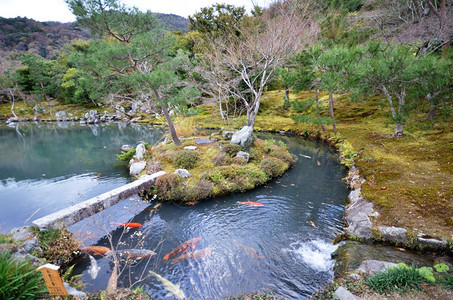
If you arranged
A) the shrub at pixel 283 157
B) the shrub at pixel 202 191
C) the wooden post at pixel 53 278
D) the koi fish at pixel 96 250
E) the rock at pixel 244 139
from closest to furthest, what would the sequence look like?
1. the wooden post at pixel 53 278
2. the koi fish at pixel 96 250
3. the shrub at pixel 202 191
4. the rock at pixel 244 139
5. the shrub at pixel 283 157

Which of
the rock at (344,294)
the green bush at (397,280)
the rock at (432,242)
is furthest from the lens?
the rock at (432,242)

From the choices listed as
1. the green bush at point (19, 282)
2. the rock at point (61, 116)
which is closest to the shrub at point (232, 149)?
the green bush at point (19, 282)

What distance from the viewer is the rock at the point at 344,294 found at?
3.03 metres

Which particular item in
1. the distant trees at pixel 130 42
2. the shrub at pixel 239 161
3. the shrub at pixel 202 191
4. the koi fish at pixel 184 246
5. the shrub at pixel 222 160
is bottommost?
the koi fish at pixel 184 246

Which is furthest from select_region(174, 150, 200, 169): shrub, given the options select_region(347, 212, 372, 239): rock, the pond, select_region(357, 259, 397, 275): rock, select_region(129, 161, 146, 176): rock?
select_region(357, 259, 397, 275): rock

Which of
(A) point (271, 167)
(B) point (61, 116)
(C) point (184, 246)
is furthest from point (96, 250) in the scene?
(B) point (61, 116)

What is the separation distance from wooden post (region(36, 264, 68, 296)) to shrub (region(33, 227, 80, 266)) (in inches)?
105

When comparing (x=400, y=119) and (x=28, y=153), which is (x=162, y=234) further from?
(x=28, y=153)

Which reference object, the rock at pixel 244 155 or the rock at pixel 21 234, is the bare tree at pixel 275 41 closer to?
the rock at pixel 244 155

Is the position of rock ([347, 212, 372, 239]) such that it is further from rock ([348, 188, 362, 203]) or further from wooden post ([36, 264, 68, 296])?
wooden post ([36, 264, 68, 296])

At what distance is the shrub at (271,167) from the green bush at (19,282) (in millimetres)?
7706

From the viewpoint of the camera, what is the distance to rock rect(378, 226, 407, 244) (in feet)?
15.1

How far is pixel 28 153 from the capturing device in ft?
50.9

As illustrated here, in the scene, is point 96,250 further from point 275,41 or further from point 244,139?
point 275,41
